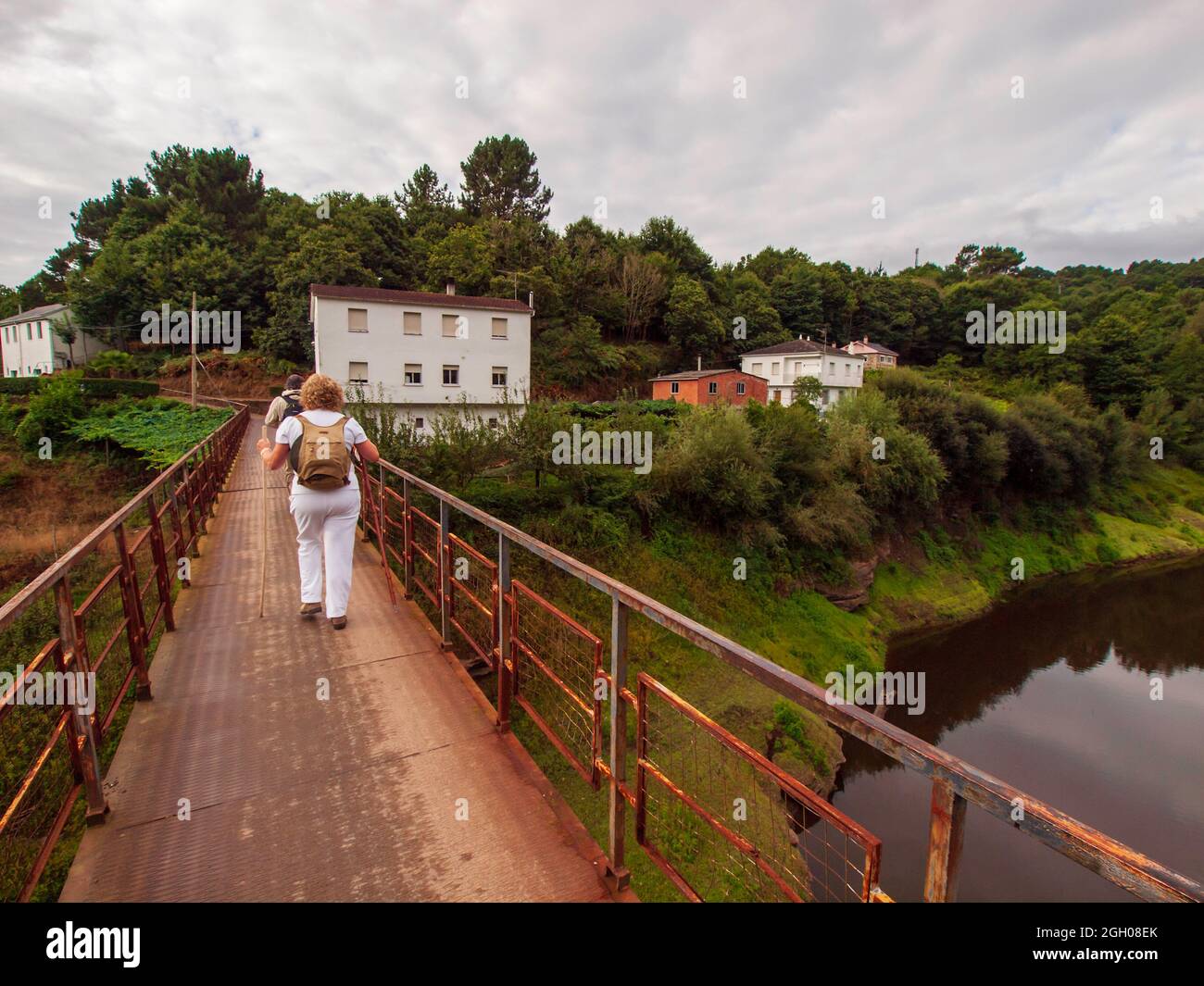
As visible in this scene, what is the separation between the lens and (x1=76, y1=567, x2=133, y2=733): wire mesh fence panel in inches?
121

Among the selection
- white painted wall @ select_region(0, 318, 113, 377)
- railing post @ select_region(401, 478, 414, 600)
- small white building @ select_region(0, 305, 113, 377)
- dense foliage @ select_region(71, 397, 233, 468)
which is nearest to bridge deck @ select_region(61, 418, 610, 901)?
railing post @ select_region(401, 478, 414, 600)

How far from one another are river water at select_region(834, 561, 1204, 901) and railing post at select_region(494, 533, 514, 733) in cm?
533

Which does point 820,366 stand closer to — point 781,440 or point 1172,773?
point 781,440

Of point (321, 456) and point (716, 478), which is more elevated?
point (321, 456)

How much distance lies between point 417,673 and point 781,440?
17.8 meters

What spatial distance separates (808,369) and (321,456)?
4199cm

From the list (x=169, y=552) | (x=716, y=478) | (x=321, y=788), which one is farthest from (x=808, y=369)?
(x=321, y=788)

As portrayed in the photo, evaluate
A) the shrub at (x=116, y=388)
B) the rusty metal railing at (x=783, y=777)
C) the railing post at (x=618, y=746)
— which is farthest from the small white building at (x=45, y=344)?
the railing post at (x=618, y=746)

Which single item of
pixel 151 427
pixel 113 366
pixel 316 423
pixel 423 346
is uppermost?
pixel 423 346

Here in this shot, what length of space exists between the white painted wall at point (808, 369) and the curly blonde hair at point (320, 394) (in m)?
38.9

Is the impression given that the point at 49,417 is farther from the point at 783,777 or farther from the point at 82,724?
the point at 783,777

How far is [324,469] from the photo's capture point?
4.11 m

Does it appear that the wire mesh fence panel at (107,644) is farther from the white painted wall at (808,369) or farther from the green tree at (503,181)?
the green tree at (503,181)
